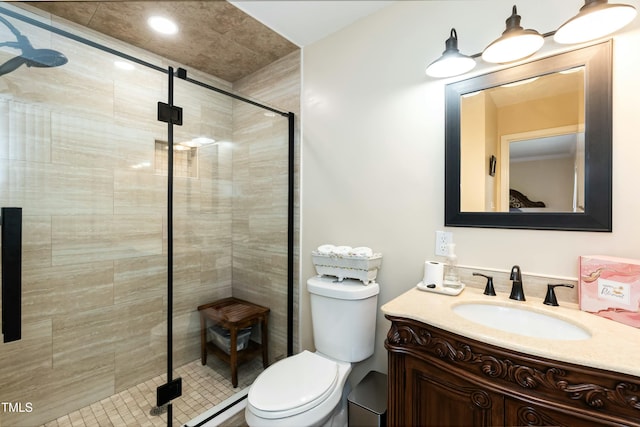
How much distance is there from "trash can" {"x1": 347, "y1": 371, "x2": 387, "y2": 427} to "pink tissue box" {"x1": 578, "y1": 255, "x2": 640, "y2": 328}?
909mm

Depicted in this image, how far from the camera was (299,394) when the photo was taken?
3.97ft

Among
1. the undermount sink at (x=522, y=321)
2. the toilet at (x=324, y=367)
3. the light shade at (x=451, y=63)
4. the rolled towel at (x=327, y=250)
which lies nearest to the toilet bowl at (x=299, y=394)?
the toilet at (x=324, y=367)

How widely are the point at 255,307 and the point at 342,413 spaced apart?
964 mm

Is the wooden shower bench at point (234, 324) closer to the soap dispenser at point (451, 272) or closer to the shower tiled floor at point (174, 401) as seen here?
the shower tiled floor at point (174, 401)

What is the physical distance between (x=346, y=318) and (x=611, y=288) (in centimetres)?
105

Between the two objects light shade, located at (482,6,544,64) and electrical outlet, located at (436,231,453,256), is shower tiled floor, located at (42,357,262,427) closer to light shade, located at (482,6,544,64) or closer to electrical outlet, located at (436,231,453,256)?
electrical outlet, located at (436,231,453,256)

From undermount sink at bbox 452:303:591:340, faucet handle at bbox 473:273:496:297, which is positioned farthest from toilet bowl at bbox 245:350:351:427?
faucet handle at bbox 473:273:496:297

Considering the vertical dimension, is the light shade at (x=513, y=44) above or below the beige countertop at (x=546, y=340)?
above

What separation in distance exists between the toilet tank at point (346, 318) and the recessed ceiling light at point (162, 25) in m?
1.80

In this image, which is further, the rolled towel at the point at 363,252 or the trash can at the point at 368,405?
the rolled towel at the point at 363,252

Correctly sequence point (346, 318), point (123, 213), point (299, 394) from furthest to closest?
point (123, 213), point (346, 318), point (299, 394)

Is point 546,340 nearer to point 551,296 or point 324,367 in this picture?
point 551,296

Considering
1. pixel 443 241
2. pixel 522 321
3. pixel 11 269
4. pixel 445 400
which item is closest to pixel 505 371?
pixel 445 400

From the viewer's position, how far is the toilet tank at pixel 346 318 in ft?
4.91
